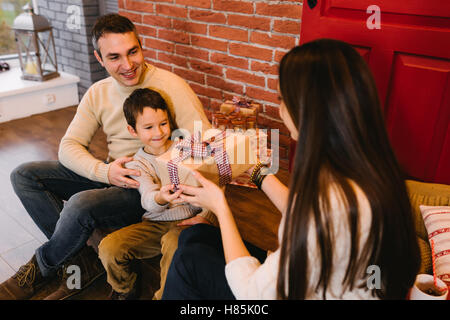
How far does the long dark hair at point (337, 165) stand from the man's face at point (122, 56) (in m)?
1.00

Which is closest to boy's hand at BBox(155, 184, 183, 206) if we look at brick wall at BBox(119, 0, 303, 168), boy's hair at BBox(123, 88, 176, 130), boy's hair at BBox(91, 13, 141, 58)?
boy's hair at BBox(123, 88, 176, 130)

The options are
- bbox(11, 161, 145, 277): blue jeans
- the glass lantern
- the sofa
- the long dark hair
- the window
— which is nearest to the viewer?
the long dark hair

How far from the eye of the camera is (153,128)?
156cm

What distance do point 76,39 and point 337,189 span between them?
358 cm

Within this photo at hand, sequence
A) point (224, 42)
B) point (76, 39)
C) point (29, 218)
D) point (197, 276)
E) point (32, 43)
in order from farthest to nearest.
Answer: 1. point (76, 39)
2. point (32, 43)
3. point (224, 42)
4. point (29, 218)
5. point (197, 276)

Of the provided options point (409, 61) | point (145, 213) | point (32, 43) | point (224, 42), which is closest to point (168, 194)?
point (145, 213)

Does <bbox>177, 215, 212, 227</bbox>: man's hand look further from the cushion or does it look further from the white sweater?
the cushion

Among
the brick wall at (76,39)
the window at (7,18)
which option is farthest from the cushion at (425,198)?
the window at (7,18)

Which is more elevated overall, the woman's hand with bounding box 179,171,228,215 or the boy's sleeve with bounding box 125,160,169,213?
the woman's hand with bounding box 179,171,228,215

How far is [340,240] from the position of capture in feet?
2.81

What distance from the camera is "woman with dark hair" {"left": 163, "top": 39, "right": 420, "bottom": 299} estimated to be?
0.84 metres

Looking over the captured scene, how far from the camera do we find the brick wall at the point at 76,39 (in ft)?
12.0

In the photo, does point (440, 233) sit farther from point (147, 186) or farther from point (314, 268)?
point (147, 186)

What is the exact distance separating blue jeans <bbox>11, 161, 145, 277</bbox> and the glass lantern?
2138 mm
